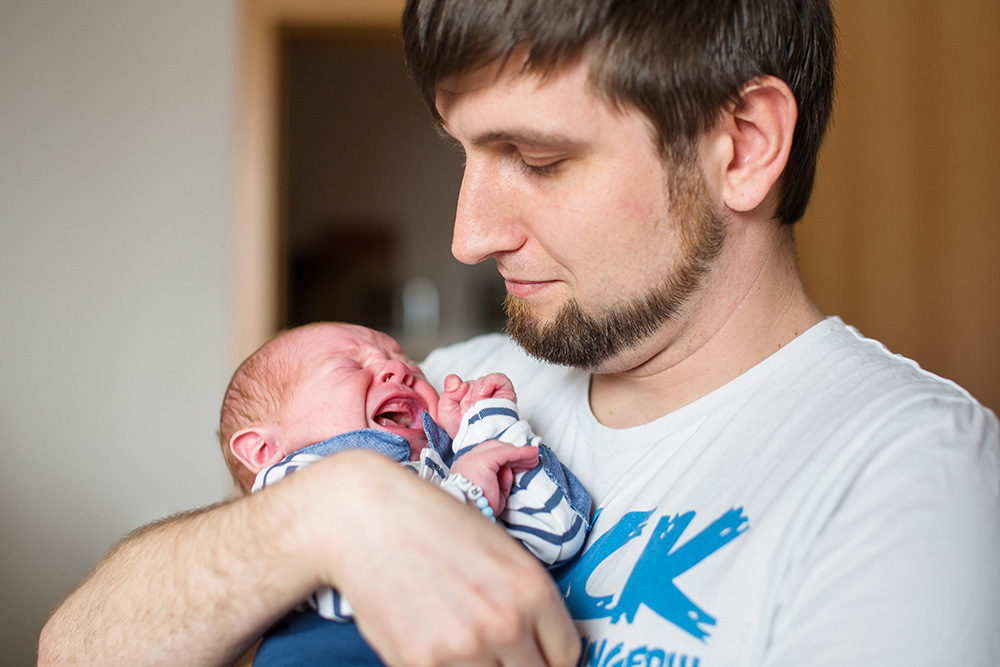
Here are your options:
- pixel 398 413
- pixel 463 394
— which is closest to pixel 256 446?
pixel 398 413

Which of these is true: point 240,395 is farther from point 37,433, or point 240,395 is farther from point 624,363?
point 37,433

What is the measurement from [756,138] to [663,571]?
62cm

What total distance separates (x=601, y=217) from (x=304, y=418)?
0.57 meters

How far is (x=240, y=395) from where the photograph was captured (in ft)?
4.16

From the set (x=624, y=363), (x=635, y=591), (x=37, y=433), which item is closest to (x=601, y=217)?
(x=624, y=363)

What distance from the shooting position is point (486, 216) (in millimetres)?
1072

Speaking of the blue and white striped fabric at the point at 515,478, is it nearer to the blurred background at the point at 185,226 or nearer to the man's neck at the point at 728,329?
the man's neck at the point at 728,329

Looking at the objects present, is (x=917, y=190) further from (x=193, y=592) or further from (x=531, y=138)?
(x=193, y=592)

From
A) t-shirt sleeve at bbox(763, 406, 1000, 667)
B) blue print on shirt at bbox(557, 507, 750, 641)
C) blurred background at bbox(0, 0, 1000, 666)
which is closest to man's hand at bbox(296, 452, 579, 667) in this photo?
blue print on shirt at bbox(557, 507, 750, 641)

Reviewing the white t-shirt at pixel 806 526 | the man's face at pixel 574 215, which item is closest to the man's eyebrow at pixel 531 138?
the man's face at pixel 574 215

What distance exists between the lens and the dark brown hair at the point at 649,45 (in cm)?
93

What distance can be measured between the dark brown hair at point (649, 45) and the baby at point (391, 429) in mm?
446

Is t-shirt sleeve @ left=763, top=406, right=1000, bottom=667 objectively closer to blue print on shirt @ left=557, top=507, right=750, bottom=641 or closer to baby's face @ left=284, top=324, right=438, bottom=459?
blue print on shirt @ left=557, top=507, right=750, bottom=641

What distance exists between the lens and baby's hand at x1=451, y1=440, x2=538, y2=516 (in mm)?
924
